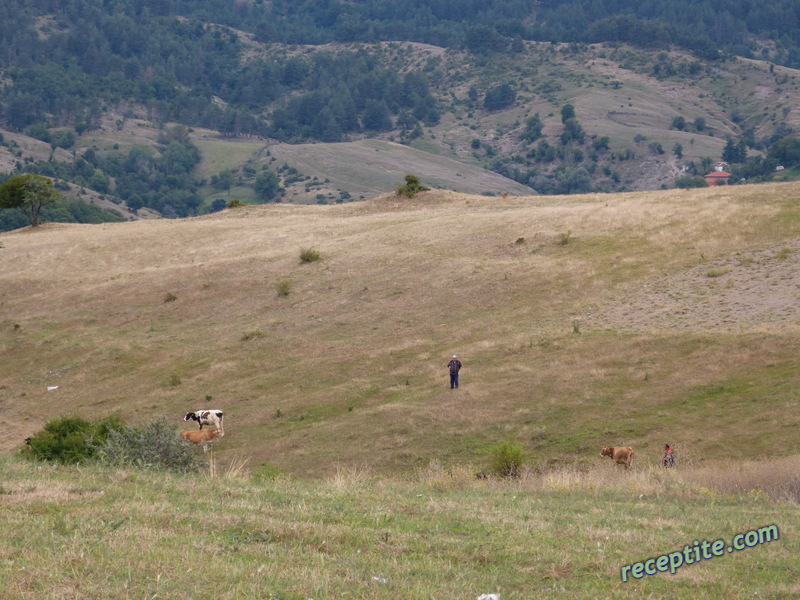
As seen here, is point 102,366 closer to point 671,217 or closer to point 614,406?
point 614,406

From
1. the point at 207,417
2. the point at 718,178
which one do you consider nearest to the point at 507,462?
the point at 207,417

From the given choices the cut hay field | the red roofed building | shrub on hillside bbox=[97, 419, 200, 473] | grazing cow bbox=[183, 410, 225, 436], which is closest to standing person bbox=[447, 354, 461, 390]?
the cut hay field

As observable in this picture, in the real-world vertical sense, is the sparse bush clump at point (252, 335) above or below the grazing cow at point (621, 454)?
below

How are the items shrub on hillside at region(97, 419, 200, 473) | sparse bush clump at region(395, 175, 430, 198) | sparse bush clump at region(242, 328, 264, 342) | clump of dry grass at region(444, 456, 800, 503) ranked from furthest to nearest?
sparse bush clump at region(395, 175, 430, 198), sparse bush clump at region(242, 328, 264, 342), shrub on hillside at region(97, 419, 200, 473), clump of dry grass at region(444, 456, 800, 503)

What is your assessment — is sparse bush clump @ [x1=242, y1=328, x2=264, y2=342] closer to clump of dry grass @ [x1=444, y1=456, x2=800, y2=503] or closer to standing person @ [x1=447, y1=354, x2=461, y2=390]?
standing person @ [x1=447, y1=354, x2=461, y2=390]

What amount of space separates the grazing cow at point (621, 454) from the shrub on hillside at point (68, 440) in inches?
455

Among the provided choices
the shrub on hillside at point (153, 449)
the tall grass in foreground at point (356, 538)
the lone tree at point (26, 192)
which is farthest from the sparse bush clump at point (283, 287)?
the lone tree at point (26, 192)

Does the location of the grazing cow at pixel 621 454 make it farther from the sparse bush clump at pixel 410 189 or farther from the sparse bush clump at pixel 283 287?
the sparse bush clump at pixel 410 189

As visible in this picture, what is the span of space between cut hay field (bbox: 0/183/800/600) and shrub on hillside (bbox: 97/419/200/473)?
77.7 inches

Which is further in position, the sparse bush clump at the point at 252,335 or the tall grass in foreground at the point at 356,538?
the sparse bush clump at the point at 252,335

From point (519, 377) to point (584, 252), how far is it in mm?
16723

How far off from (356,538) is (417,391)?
18.0 metres

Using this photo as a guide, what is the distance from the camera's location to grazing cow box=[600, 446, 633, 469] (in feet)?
66.4

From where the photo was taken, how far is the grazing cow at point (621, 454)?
797 inches
